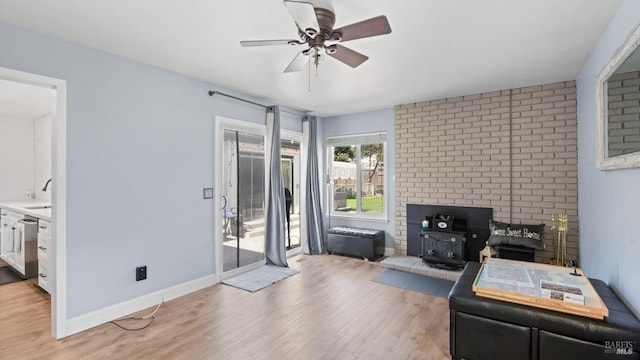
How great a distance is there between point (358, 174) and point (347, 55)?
3.38 meters

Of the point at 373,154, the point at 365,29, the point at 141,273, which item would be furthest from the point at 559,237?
the point at 141,273

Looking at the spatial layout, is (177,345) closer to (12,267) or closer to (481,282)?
(481,282)

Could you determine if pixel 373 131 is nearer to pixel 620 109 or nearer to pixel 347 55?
pixel 347 55

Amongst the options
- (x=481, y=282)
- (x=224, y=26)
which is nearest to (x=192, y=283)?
(x=224, y=26)

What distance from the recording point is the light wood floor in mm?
2309

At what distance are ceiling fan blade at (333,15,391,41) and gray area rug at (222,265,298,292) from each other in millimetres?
2953

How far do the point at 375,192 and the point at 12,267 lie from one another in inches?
219

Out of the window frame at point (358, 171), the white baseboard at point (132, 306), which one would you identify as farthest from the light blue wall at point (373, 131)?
the white baseboard at point (132, 306)

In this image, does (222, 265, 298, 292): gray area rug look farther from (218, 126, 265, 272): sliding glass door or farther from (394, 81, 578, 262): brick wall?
(394, 81, 578, 262): brick wall

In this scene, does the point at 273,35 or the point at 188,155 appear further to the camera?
the point at 188,155

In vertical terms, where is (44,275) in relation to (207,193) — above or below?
below

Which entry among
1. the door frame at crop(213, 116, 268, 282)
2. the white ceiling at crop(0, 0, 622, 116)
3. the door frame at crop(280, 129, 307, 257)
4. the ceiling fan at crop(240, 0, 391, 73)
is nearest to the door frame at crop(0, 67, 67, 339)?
the white ceiling at crop(0, 0, 622, 116)

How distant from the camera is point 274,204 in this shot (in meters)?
4.48

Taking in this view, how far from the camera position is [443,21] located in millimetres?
2248
